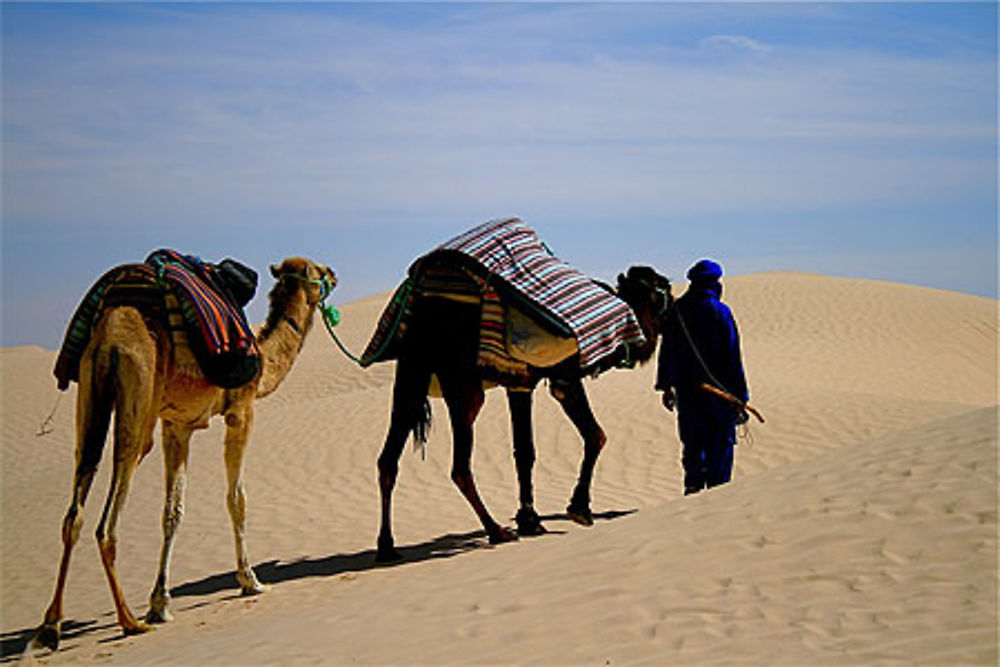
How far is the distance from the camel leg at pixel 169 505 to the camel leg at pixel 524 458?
3.00 meters

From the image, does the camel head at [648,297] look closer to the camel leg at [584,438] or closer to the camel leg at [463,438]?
the camel leg at [584,438]

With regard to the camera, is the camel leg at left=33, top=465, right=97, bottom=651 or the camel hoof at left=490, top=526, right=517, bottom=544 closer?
the camel leg at left=33, top=465, right=97, bottom=651

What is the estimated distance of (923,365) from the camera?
2433 cm

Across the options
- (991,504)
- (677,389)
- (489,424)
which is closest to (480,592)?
(991,504)

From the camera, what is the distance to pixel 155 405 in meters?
7.76

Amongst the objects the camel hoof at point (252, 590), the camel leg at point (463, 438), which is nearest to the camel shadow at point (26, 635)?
the camel hoof at point (252, 590)

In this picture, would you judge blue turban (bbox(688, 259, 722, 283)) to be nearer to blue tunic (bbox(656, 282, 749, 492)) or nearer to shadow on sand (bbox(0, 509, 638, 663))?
blue tunic (bbox(656, 282, 749, 492))

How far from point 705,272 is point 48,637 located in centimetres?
632

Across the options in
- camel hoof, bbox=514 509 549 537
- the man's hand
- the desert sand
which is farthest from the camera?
the man's hand

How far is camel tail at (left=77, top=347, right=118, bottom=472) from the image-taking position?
738cm

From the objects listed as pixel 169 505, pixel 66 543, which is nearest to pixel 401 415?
pixel 169 505

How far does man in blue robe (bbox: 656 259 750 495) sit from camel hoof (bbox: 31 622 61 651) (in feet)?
18.0

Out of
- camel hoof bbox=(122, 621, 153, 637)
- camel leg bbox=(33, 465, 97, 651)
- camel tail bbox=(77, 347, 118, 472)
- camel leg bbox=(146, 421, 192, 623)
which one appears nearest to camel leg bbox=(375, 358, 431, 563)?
camel leg bbox=(146, 421, 192, 623)

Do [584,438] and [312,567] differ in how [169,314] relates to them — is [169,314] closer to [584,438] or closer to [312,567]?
[312,567]
